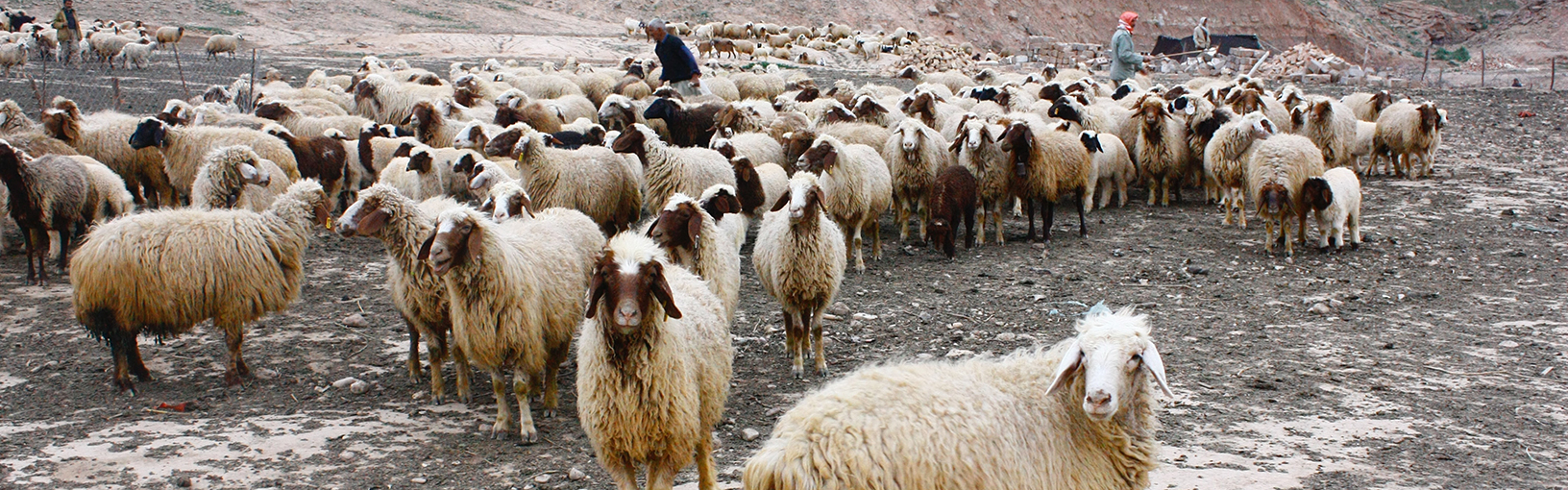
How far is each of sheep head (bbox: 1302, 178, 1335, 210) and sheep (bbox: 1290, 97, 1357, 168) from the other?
14.7ft

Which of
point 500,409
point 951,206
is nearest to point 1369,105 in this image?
point 951,206

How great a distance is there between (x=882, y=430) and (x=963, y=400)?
0.39m

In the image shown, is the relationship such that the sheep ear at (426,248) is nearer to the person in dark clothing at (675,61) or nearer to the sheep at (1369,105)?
the person in dark clothing at (675,61)

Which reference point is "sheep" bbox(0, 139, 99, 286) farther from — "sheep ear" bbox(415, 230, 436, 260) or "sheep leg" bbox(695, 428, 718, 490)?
"sheep leg" bbox(695, 428, 718, 490)

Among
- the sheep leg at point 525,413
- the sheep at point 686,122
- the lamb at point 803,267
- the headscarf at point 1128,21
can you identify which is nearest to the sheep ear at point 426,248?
the sheep leg at point 525,413

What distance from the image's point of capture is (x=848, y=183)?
928 cm

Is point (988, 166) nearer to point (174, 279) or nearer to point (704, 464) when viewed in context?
point (704, 464)

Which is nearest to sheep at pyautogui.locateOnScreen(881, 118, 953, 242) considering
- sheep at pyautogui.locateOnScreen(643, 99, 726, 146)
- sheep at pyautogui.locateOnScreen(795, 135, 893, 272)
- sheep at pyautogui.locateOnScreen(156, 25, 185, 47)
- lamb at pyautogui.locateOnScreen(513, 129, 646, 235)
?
sheep at pyautogui.locateOnScreen(795, 135, 893, 272)

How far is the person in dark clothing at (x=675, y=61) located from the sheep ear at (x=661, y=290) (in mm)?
8960

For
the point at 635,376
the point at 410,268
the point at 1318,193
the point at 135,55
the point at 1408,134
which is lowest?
the point at 635,376

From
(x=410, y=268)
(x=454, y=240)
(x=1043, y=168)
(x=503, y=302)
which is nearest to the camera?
(x=454, y=240)

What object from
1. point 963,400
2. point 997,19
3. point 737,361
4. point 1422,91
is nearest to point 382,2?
point 997,19

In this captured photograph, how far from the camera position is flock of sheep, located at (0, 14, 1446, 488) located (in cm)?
357

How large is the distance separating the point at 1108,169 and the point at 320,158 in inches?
341
